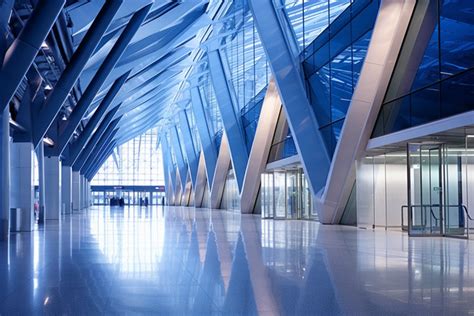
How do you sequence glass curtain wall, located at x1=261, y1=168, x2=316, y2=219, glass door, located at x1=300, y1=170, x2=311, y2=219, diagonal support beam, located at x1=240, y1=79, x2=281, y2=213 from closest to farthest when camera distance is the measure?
glass door, located at x1=300, y1=170, x2=311, y2=219 < glass curtain wall, located at x1=261, y1=168, x2=316, y2=219 < diagonal support beam, located at x1=240, y1=79, x2=281, y2=213

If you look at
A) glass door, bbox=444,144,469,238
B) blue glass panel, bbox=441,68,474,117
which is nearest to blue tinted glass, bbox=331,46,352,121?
glass door, bbox=444,144,469,238

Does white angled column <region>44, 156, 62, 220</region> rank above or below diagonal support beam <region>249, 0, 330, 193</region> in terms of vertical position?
below

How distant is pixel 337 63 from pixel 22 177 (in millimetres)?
11467

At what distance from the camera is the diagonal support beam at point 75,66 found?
1678 cm

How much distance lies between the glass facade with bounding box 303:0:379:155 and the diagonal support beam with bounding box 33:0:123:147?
26.8 ft

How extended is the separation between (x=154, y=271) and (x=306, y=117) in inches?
697

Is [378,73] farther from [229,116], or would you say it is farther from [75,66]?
[229,116]

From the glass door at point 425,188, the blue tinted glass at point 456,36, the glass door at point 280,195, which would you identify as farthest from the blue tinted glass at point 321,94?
the blue tinted glass at point 456,36

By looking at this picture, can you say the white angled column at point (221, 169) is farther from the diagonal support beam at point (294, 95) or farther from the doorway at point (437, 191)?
the doorway at point (437, 191)

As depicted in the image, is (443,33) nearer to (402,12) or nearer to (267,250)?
(402,12)

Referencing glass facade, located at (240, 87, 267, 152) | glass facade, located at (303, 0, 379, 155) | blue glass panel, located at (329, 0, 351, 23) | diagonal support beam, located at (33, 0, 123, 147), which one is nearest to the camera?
diagonal support beam, located at (33, 0, 123, 147)

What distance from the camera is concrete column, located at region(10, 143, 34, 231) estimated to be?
19125 mm

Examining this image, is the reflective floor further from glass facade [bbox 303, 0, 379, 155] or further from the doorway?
glass facade [bbox 303, 0, 379, 155]

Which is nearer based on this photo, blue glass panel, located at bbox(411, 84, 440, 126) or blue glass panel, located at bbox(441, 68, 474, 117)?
blue glass panel, located at bbox(441, 68, 474, 117)
